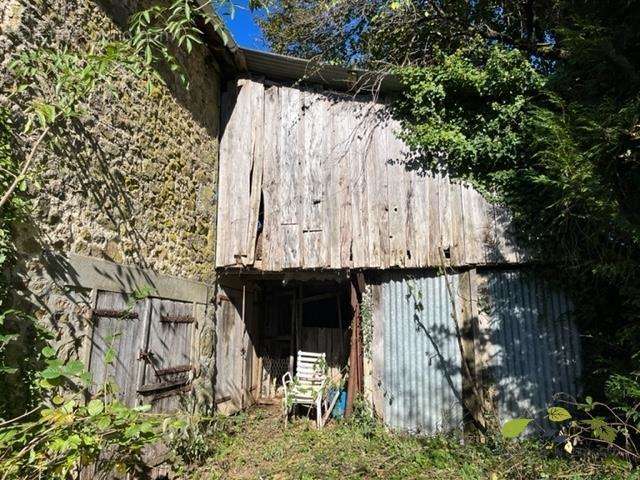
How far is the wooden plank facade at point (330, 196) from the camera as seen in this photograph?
666cm

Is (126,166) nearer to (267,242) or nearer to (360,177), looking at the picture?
(267,242)

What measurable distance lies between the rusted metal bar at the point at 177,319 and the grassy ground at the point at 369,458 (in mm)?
1800

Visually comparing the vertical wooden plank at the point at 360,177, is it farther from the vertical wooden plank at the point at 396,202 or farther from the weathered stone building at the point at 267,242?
the vertical wooden plank at the point at 396,202

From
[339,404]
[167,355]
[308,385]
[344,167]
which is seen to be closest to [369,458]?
[339,404]

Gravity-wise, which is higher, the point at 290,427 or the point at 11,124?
the point at 11,124

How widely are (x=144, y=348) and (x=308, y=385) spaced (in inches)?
130

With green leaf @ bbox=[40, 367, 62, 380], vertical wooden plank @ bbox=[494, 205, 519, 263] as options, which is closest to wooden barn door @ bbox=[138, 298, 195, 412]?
green leaf @ bbox=[40, 367, 62, 380]

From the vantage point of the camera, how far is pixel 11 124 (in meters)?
3.79

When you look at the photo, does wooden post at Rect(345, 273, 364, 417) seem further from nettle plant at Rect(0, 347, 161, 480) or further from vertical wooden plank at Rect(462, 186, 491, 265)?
nettle plant at Rect(0, 347, 161, 480)

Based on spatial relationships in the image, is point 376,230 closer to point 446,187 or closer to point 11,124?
point 446,187

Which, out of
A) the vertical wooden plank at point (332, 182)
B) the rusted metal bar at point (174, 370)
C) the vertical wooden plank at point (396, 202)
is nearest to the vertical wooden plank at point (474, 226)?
the vertical wooden plank at point (396, 202)

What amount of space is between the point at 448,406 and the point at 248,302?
4.11 metres

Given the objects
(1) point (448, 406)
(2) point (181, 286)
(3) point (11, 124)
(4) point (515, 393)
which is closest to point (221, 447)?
(2) point (181, 286)

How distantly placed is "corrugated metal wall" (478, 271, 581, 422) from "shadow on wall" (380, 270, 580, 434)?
0.04 ft
